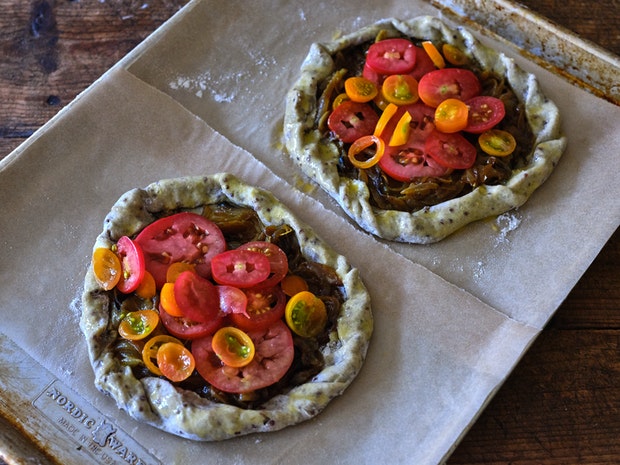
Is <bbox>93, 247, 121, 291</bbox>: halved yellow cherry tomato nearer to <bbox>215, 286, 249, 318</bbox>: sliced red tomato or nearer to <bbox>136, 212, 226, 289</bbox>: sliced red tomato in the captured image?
<bbox>136, 212, 226, 289</bbox>: sliced red tomato

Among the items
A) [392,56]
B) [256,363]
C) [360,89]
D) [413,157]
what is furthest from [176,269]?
[392,56]

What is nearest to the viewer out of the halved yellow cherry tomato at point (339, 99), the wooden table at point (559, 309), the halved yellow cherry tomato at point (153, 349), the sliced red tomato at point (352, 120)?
the halved yellow cherry tomato at point (153, 349)

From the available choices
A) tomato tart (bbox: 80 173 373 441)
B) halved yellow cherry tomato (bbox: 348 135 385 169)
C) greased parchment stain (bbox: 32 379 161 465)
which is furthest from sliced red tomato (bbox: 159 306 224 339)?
halved yellow cherry tomato (bbox: 348 135 385 169)

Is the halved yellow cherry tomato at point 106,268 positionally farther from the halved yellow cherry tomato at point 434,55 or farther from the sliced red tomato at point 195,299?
the halved yellow cherry tomato at point 434,55

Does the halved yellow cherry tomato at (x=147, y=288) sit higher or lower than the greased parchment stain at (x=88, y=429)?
higher

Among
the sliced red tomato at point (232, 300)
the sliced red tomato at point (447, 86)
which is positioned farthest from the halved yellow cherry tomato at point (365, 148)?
the sliced red tomato at point (232, 300)
